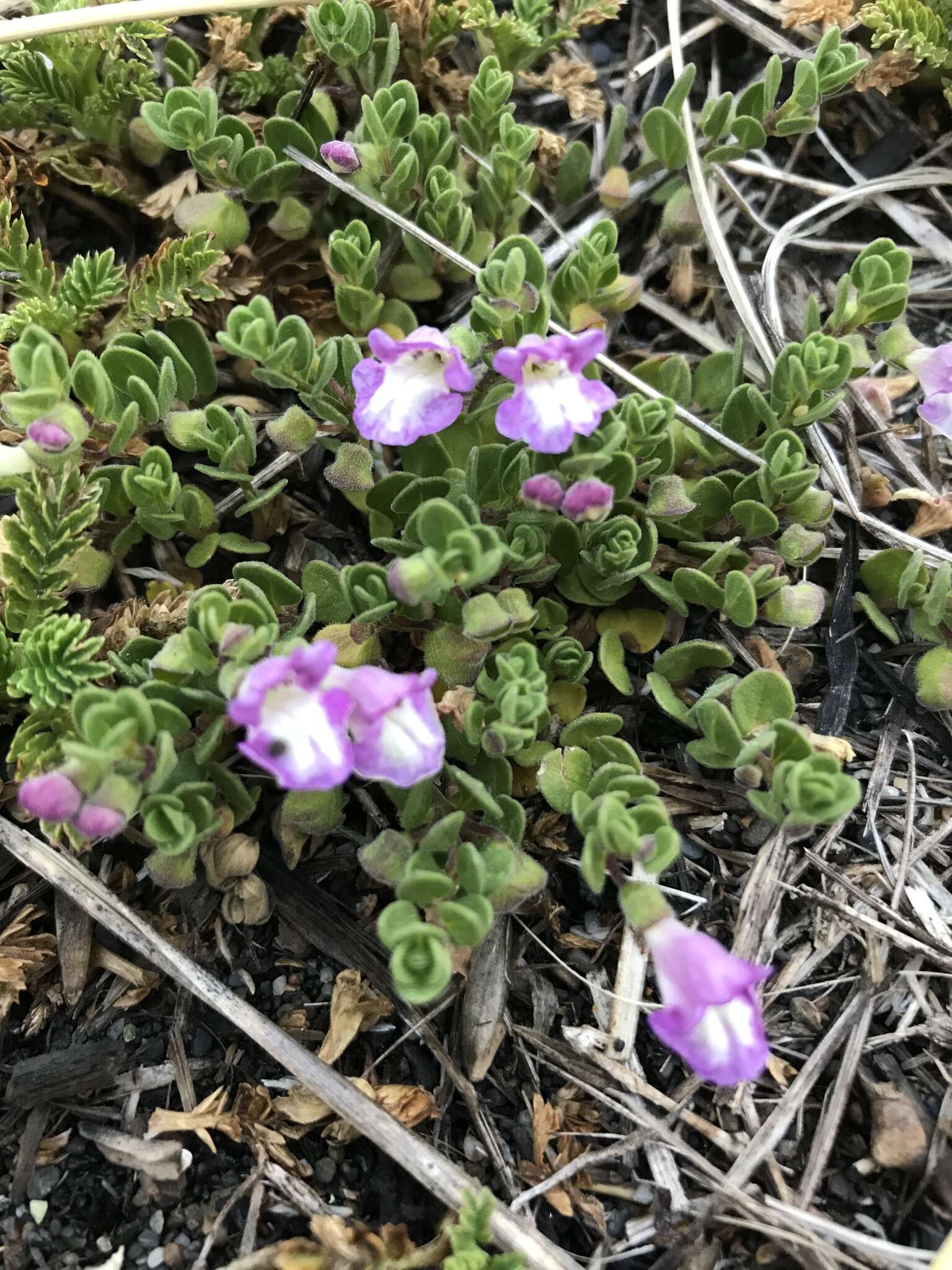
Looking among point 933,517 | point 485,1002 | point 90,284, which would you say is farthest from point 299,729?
point 933,517

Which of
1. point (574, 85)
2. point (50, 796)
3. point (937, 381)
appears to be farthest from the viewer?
point (574, 85)

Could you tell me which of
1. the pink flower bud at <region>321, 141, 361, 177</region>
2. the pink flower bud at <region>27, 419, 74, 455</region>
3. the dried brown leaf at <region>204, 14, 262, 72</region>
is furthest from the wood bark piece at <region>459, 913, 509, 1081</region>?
the dried brown leaf at <region>204, 14, 262, 72</region>

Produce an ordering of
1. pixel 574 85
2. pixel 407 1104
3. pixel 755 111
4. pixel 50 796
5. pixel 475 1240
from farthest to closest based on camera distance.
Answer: pixel 574 85 < pixel 755 111 < pixel 407 1104 < pixel 475 1240 < pixel 50 796

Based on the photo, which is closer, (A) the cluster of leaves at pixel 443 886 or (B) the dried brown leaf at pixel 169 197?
(A) the cluster of leaves at pixel 443 886

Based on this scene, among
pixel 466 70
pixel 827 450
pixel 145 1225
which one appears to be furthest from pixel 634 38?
pixel 145 1225

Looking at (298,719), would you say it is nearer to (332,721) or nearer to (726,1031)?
(332,721)

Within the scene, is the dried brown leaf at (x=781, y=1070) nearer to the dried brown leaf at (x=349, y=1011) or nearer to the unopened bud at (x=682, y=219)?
the dried brown leaf at (x=349, y=1011)

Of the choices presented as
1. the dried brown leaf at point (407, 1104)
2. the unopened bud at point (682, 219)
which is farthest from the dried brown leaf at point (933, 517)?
the dried brown leaf at point (407, 1104)
